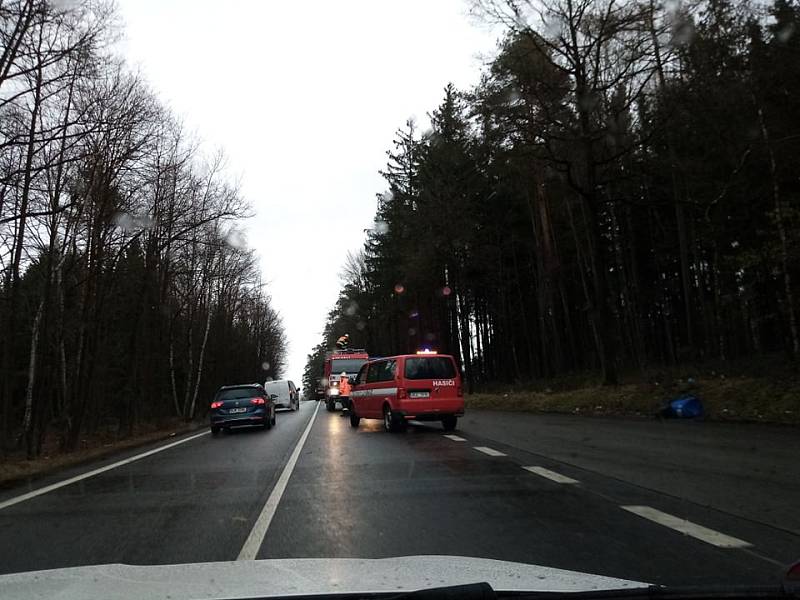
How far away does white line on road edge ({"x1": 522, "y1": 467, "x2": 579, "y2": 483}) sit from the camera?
926 centimetres

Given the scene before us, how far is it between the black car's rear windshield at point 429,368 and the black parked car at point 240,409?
22.1 ft

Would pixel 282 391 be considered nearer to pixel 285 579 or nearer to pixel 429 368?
pixel 429 368

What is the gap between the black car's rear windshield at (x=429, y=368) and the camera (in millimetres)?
18047

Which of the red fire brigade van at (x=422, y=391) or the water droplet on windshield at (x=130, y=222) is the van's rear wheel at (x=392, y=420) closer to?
the red fire brigade van at (x=422, y=391)

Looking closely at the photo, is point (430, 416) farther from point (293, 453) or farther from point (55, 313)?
point (55, 313)

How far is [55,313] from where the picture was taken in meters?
25.1

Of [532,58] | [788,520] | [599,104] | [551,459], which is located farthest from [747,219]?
[788,520]

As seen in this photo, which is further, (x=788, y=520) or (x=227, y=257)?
(x=227, y=257)

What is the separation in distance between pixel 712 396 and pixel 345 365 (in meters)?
20.6

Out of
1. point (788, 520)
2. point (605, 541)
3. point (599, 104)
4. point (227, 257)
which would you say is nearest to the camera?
point (605, 541)

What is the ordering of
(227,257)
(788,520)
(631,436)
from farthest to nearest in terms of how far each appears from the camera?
(227,257) < (631,436) < (788,520)

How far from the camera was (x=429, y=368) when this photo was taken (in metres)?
18.2

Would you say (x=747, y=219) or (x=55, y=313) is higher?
(x=747, y=219)

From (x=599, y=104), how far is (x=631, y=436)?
14.3 metres
